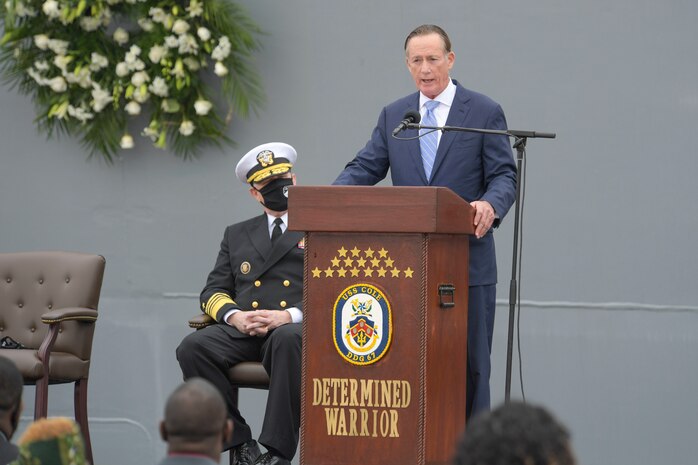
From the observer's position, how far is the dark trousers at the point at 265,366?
5117mm

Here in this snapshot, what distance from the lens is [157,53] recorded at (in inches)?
271

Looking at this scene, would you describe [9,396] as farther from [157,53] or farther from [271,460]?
[157,53]

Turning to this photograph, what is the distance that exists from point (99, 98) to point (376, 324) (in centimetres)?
337

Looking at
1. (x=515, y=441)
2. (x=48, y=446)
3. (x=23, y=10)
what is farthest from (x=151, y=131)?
(x=515, y=441)

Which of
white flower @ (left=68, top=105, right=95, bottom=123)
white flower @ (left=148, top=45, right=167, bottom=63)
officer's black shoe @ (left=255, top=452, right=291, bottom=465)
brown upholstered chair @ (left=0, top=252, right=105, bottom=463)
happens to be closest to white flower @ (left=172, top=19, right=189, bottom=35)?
white flower @ (left=148, top=45, right=167, bottom=63)

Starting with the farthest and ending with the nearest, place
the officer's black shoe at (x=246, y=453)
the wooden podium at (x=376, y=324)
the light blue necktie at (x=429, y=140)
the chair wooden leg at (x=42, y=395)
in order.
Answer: the chair wooden leg at (x=42, y=395) < the officer's black shoe at (x=246, y=453) < the light blue necktie at (x=429, y=140) < the wooden podium at (x=376, y=324)

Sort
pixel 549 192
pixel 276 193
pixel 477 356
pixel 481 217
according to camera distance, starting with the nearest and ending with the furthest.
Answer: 1. pixel 481 217
2. pixel 477 356
3. pixel 276 193
4. pixel 549 192

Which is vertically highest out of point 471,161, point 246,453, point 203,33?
point 203,33

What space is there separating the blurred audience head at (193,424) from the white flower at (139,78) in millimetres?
4514

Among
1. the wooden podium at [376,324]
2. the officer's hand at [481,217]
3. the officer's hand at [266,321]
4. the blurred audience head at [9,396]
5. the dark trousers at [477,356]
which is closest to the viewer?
the blurred audience head at [9,396]

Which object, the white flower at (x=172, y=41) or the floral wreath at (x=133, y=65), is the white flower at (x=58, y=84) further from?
the white flower at (x=172, y=41)

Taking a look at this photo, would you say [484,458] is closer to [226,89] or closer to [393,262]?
[393,262]

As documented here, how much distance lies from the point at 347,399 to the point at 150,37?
338 cm

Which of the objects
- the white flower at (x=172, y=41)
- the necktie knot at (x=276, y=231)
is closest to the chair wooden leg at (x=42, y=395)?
the necktie knot at (x=276, y=231)
